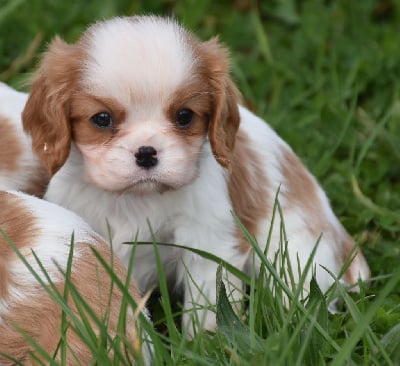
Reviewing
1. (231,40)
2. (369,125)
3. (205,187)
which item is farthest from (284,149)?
(231,40)

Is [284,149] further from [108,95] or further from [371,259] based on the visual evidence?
[108,95]

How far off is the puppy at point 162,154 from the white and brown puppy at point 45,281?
39cm

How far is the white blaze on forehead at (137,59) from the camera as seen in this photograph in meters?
4.42

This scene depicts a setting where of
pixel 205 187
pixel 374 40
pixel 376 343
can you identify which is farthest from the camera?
pixel 374 40

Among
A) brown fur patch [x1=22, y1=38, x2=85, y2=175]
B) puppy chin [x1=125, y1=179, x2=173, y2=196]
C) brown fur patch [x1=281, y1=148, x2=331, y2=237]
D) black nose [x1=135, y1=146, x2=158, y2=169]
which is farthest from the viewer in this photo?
brown fur patch [x1=281, y1=148, x2=331, y2=237]

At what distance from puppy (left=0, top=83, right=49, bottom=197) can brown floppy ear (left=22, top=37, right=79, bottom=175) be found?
1.14 feet

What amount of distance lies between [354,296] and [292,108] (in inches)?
91.5

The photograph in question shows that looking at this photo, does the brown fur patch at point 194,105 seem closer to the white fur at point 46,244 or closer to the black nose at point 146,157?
the black nose at point 146,157

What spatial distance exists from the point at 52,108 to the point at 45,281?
3.60 feet

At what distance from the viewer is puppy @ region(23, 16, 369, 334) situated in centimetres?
445

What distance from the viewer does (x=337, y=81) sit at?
281 inches

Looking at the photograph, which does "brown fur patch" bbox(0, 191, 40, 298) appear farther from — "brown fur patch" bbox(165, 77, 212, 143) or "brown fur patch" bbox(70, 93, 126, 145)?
"brown fur patch" bbox(165, 77, 212, 143)

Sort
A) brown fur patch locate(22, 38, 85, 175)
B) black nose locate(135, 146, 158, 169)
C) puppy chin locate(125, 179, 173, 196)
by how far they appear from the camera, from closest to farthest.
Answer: black nose locate(135, 146, 158, 169) < puppy chin locate(125, 179, 173, 196) < brown fur patch locate(22, 38, 85, 175)

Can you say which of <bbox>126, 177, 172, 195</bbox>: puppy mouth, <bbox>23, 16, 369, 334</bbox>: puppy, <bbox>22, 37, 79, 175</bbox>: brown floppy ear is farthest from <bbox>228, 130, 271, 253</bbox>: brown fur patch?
<bbox>22, 37, 79, 175</bbox>: brown floppy ear
